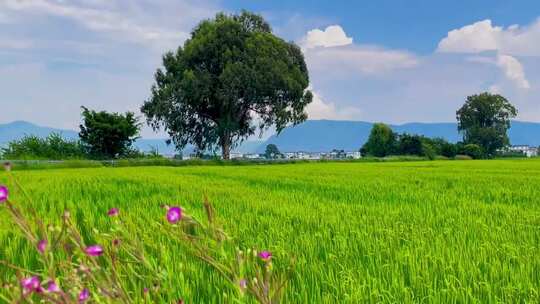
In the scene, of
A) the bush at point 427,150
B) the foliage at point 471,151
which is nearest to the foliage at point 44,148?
the bush at point 427,150

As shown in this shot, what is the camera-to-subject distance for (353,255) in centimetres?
252

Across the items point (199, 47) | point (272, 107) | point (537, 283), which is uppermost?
point (199, 47)

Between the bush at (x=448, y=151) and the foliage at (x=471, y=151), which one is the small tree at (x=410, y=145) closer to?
the bush at (x=448, y=151)

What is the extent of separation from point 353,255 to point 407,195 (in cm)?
392

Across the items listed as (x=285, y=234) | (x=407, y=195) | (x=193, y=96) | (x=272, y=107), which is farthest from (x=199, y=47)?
(x=285, y=234)

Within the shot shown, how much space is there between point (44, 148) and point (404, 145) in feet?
156

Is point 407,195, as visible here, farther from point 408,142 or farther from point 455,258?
point 408,142

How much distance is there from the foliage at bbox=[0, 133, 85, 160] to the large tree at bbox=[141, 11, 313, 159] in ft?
24.2

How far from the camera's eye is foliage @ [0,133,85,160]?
2900cm

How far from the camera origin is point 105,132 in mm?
31547

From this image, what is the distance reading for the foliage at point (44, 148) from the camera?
29003mm

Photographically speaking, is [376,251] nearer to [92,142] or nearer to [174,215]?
[174,215]

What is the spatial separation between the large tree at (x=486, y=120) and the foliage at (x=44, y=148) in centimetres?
7088

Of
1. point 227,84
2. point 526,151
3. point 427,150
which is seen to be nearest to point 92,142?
point 227,84
